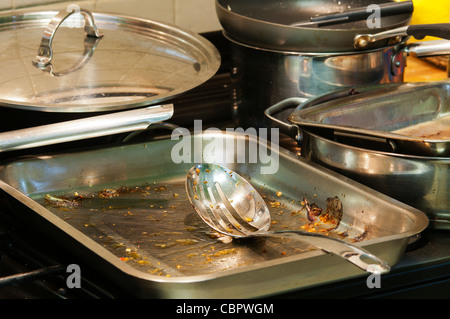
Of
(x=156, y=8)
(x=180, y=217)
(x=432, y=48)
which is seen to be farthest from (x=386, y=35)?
(x=156, y=8)

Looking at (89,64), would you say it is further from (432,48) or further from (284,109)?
(432,48)

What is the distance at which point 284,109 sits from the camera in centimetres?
101

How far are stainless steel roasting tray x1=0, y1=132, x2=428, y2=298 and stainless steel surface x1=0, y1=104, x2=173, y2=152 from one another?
0.04 m

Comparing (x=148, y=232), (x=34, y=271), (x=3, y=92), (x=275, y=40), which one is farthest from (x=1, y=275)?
(x=275, y=40)

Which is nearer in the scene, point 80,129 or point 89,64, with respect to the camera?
point 80,129

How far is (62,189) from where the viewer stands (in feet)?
2.97

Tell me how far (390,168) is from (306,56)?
244 millimetres

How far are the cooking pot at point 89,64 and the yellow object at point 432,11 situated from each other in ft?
1.31

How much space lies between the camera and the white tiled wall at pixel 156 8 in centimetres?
129

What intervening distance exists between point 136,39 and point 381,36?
1.17 ft

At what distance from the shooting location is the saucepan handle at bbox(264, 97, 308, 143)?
3.04 ft

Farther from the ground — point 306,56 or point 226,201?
point 306,56

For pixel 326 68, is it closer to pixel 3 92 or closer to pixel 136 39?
pixel 136 39

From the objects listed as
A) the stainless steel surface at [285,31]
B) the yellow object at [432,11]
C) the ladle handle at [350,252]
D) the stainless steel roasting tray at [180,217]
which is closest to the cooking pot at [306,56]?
the stainless steel surface at [285,31]
